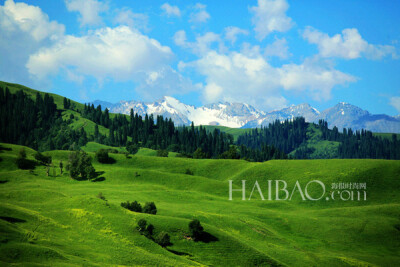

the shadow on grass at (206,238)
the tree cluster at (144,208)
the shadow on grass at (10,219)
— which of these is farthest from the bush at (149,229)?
the shadow on grass at (10,219)

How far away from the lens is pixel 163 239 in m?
52.9

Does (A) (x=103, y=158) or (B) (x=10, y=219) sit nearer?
(B) (x=10, y=219)

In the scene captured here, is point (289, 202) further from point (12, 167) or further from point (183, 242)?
point (12, 167)

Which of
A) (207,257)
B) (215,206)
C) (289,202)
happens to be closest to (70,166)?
(215,206)

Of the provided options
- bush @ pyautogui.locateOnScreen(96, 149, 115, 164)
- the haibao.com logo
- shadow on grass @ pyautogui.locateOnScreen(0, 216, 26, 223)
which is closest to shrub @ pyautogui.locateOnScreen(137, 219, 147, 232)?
shadow on grass @ pyautogui.locateOnScreen(0, 216, 26, 223)

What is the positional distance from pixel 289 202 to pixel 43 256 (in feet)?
283

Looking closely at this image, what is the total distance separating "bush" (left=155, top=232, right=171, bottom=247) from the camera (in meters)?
52.5

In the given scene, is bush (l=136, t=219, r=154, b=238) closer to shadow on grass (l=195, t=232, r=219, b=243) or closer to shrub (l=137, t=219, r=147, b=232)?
shrub (l=137, t=219, r=147, b=232)

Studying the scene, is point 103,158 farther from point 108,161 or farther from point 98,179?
point 98,179

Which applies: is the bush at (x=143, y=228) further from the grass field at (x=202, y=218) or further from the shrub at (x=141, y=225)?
the grass field at (x=202, y=218)

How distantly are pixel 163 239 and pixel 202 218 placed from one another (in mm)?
17963

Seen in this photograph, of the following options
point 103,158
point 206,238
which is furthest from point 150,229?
point 103,158

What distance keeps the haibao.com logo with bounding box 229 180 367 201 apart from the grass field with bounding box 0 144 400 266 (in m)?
1.79

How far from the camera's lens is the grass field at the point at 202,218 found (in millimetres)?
42031
